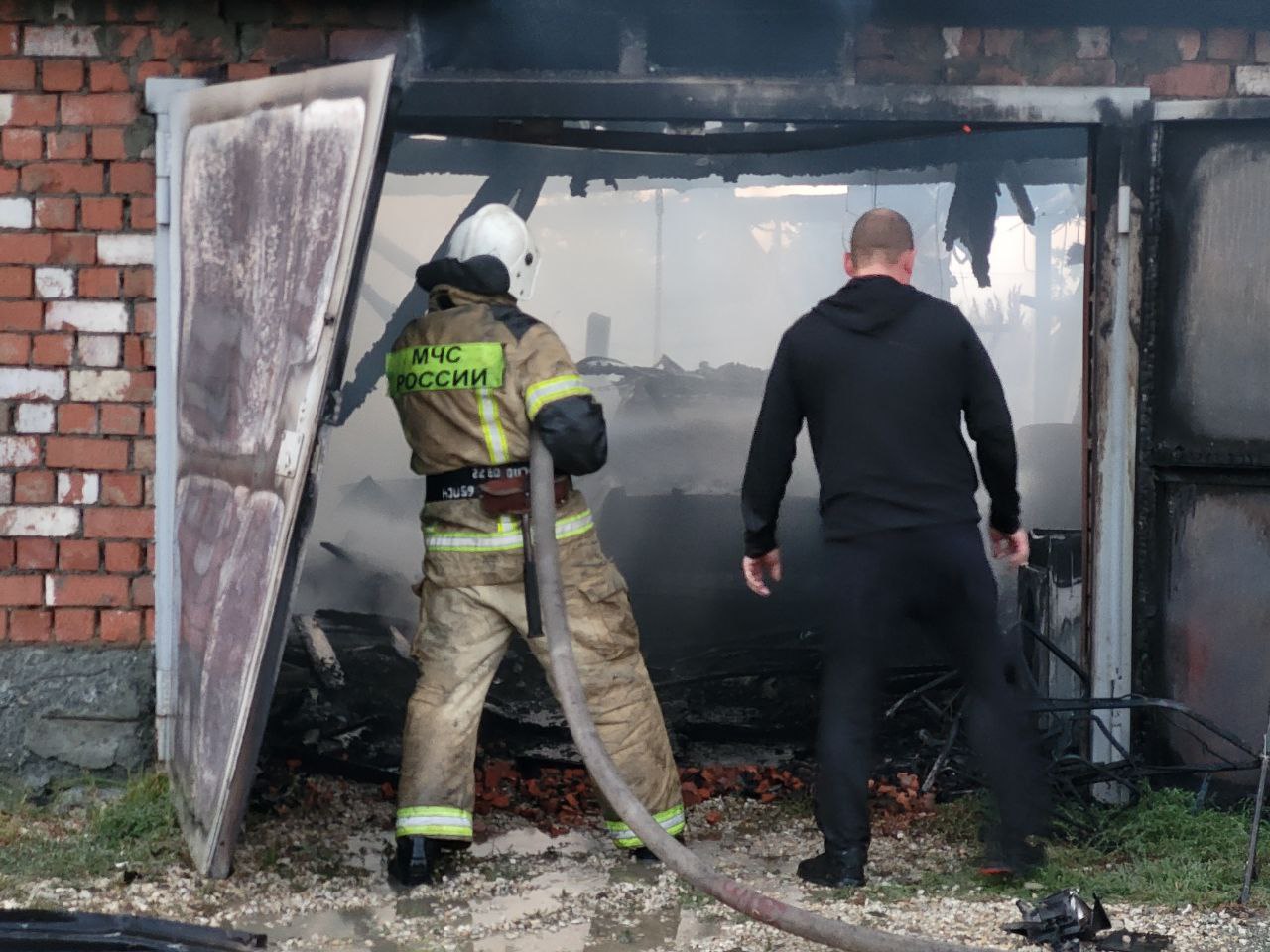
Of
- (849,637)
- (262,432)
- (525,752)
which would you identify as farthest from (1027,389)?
(262,432)

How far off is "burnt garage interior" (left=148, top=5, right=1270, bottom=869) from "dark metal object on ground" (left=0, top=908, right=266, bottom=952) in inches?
20.4

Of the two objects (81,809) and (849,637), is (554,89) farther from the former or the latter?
(81,809)

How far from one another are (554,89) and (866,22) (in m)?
1.06

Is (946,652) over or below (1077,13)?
below

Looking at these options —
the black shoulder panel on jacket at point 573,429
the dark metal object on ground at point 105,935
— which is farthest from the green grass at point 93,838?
the black shoulder panel on jacket at point 573,429

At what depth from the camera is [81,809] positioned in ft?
16.0

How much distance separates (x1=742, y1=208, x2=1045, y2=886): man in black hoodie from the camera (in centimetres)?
419

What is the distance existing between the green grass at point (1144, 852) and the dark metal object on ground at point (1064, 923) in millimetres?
433

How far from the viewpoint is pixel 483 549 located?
4586 millimetres

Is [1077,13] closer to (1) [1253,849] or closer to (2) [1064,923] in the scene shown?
(1) [1253,849]

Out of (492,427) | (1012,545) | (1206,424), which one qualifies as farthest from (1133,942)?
(492,427)

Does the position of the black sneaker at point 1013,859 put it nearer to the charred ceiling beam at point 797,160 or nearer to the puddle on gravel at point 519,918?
the puddle on gravel at point 519,918

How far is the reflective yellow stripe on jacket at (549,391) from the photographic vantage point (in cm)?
443

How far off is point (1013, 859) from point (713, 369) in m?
4.04
